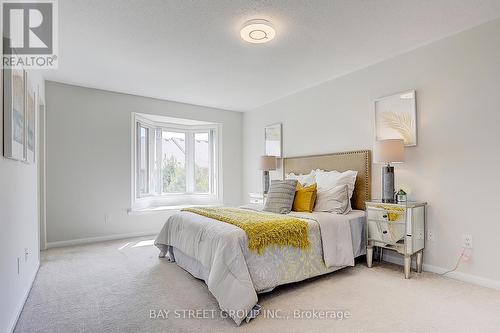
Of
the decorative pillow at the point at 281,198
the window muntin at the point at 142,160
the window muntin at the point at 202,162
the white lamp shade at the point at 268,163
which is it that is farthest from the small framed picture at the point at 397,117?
the window muntin at the point at 142,160

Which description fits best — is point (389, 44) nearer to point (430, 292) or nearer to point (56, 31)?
point (430, 292)

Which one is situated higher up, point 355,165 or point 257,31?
point 257,31

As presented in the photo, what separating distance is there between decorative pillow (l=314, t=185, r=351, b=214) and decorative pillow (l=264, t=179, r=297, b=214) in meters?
0.33

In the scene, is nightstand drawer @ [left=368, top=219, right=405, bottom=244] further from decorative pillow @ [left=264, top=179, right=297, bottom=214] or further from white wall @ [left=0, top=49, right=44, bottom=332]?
white wall @ [left=0, top=49, right=44, bottom=332]

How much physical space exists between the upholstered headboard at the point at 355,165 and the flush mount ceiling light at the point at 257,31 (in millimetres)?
1803

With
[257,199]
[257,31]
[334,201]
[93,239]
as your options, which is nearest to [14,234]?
[93,239]

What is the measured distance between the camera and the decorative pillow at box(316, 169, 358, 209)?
3402 mm

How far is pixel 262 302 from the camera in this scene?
2230mm

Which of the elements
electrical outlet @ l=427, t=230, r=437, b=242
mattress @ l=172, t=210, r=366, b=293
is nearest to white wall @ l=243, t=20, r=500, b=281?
electrical outlet @ l=427, t=230, r=437, b=242

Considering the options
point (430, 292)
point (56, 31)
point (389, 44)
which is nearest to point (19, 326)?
point (56, 31)

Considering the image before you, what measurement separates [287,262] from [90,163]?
341 cm

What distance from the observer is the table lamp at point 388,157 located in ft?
9.25

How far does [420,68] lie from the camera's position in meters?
2.94

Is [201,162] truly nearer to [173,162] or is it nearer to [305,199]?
[173,162]
